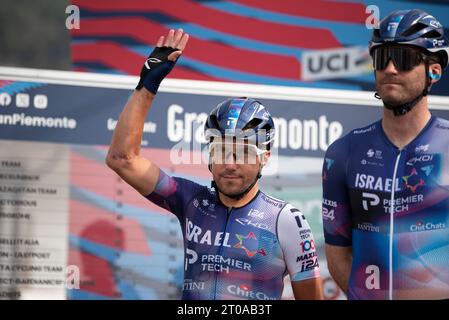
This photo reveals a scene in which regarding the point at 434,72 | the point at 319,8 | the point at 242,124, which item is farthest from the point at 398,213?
the point at 319,8

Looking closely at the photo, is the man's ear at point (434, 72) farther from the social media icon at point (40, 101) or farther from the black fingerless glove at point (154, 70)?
the social media icon at point (40, 101)

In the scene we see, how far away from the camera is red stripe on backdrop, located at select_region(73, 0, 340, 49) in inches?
412

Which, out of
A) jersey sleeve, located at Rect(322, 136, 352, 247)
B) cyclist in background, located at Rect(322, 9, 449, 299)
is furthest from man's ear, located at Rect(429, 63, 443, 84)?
jersey sleeve, located at Rect(322, 136, 352, 247)

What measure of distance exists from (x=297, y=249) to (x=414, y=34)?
1.60 meters

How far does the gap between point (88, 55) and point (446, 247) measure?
4.67 meters

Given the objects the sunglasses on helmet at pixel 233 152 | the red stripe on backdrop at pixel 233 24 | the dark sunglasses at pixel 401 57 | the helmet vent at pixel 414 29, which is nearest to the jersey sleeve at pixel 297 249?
the sunglasses on helmet at pixel 233 152

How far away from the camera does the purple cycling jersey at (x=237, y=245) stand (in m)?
6.81

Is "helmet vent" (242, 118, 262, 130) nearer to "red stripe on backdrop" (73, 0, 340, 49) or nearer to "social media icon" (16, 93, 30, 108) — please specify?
"social media icon" (16, 93, 30, 108)

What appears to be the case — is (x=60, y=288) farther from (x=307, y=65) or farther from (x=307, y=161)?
(x=307, y=65)

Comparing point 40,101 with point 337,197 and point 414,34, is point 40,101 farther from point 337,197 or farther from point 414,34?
point 414,34

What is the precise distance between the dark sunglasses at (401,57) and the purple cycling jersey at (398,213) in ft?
1.47

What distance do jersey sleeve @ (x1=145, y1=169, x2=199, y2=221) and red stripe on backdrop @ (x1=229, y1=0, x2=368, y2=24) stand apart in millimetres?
4096

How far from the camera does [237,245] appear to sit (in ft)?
22.5

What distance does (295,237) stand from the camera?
6.92m
